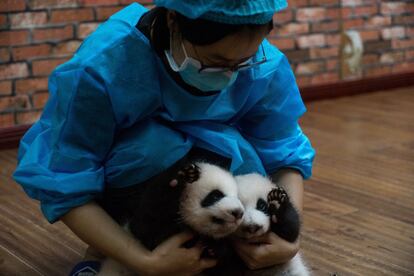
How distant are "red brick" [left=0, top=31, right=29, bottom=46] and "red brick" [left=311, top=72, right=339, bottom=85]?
160 centimetres

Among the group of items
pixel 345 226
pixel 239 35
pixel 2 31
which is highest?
pixel 239 35

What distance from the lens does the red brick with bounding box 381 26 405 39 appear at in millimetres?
4172

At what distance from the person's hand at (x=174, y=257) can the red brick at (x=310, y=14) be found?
256 centimetres

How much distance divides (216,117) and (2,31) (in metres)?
1.60

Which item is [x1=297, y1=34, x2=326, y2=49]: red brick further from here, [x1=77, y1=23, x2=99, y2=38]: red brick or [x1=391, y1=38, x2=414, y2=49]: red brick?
[x1=77, y1=23, x2=99, y2=38]: red brick

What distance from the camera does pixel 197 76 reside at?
1433 mm

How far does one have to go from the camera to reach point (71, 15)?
120 inches

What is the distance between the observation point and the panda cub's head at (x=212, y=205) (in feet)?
4.25

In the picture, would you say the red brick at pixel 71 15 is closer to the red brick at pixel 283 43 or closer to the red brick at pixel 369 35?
the red brick at pixel 283 43

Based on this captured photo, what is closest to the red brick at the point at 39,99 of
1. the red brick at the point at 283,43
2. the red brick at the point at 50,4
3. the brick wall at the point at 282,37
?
the brick wall at the point at 282,37

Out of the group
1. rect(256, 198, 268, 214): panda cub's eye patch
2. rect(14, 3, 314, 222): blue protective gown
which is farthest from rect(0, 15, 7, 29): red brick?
rect(256, 198, 268, 214): panda cub's eye patch

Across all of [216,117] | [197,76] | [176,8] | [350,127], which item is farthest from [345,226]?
[350,127]

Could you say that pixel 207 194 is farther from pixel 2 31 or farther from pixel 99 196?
pixel 2 31

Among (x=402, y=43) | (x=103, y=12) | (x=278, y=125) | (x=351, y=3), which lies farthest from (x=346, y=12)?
(x=278, y=125)
